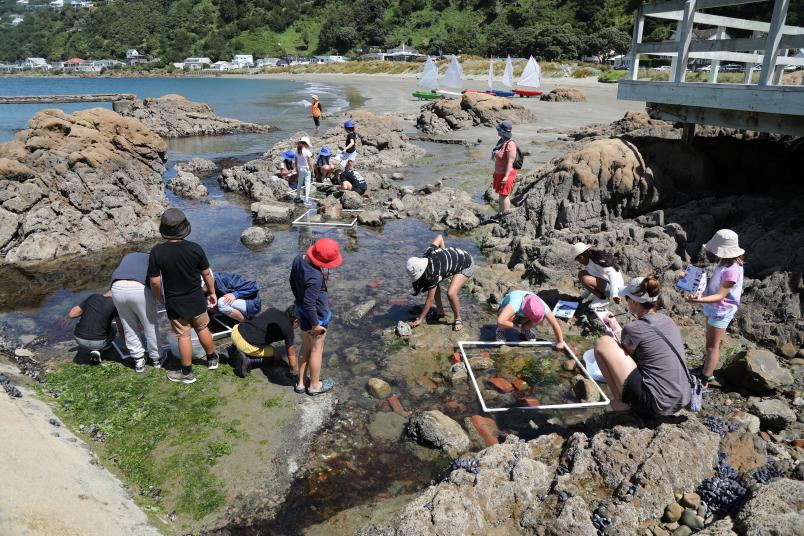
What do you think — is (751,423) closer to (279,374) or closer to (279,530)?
(279,530)

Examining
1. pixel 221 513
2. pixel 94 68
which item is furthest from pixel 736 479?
pixel 94 68

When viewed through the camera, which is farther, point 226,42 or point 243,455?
point 226,42

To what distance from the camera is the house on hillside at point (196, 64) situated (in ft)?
516

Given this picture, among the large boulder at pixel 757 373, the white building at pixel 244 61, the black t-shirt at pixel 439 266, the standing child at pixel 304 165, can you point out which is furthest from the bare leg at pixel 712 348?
the white building at pixel 244 61

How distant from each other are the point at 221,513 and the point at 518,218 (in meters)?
9.14

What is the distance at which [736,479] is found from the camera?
4.32 metres

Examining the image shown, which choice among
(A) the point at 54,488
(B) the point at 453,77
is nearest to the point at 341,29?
(B) the point at 453,77

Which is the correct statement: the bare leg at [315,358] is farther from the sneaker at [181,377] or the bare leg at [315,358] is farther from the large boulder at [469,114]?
the large boulder at [469,114]

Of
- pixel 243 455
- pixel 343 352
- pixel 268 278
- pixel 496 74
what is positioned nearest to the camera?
pixel 243 455

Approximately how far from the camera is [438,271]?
25.6 feet

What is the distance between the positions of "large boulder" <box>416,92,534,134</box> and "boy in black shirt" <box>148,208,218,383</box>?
84.5ft

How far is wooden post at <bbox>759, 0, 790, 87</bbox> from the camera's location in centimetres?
820

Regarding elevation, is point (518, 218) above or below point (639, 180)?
below

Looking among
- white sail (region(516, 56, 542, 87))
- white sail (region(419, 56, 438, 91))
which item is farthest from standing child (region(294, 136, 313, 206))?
white sail (region(419, 56, 438, 91))
